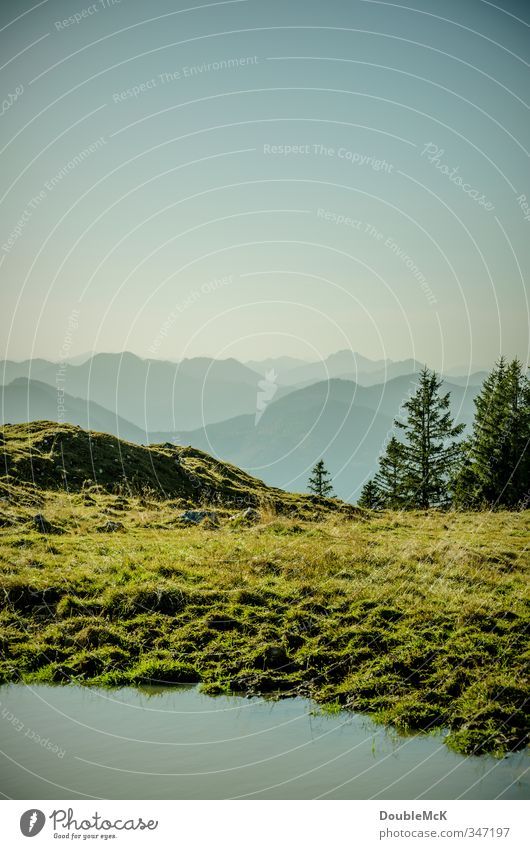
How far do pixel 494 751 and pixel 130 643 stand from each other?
7588mm

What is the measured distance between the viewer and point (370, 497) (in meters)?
75.1

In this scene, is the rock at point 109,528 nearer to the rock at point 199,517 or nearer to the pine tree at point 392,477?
the rock at point 199,517

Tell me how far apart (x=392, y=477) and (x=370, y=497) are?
5.21 metres

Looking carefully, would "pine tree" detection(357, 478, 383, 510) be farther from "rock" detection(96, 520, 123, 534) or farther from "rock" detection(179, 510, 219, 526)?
"rock" detection(96, 520, 123, 534)

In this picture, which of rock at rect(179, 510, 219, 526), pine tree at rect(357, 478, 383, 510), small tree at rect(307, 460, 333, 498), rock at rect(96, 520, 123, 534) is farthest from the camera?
small tree at rect(307, 460, 333, 498)

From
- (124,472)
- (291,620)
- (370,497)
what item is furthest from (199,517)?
(370,497)

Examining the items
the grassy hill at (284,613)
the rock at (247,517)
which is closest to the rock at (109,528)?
the grassy hill at (284,613)

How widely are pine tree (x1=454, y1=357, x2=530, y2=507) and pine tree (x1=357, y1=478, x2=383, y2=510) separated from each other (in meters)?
13.1

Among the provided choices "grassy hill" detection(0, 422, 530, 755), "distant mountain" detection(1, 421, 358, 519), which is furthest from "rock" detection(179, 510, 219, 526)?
"distant mountain" detection(1, 421, 358, 519)

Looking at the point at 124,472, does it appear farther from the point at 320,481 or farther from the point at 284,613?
the point at 320,481

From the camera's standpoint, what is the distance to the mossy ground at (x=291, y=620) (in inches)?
468

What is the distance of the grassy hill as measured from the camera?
1197cm

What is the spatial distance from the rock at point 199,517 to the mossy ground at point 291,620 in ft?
10.8
